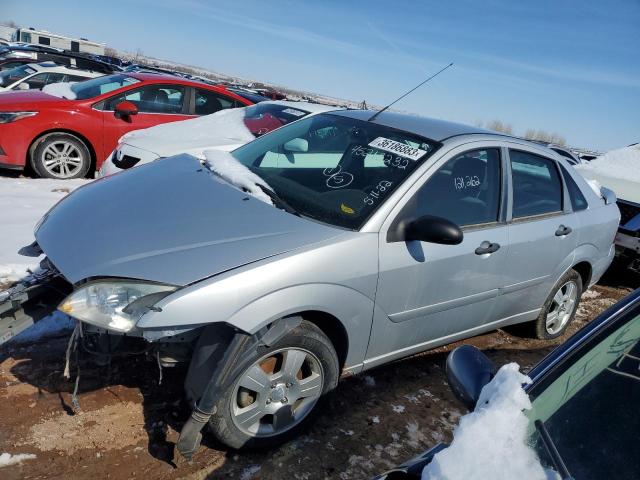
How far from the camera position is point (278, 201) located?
2.93 meters

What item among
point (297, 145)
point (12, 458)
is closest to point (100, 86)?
point (297, 145)

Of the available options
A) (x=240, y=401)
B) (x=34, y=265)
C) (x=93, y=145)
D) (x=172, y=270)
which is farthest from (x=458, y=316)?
(x=93, y=145)

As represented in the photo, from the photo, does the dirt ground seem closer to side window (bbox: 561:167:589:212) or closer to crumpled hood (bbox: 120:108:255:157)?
side window (bbox: 561:167:589:212)

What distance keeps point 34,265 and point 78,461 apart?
2275 millimetres

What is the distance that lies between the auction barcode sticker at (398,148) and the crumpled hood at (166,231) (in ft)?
2.52

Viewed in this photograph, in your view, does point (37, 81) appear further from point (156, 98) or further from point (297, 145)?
point (297, 145)

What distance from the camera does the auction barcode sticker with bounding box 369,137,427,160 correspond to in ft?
10.3

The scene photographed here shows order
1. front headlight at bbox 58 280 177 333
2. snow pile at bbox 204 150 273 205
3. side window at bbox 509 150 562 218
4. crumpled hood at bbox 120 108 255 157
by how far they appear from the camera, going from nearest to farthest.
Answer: front headlight at bbox 58 280 177 333
snow pile at bbox 204 150 273 205
side window at bbox 509 150 562 218
crumpled hood at bbox 120 108 255 157

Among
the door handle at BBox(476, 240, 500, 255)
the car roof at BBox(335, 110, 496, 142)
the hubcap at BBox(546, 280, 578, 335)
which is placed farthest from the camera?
the hubcap at BBox(546, 280, 578, 335)

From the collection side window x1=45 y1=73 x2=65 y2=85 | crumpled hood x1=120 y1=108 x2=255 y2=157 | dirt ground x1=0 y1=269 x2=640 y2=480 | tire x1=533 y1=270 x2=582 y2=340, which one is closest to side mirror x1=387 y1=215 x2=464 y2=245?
dirt ground x1=0 y1=269 x2=640 y2=480

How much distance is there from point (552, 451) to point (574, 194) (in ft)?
10.5

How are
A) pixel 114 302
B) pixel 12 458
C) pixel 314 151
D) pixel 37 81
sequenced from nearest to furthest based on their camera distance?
pixel 114 302
pixel 12 458
pixel 314 151
pixel 37 81

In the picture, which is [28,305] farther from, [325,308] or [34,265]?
[34,265]

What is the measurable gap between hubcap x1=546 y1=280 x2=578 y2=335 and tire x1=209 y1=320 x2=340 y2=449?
248 centimetres
